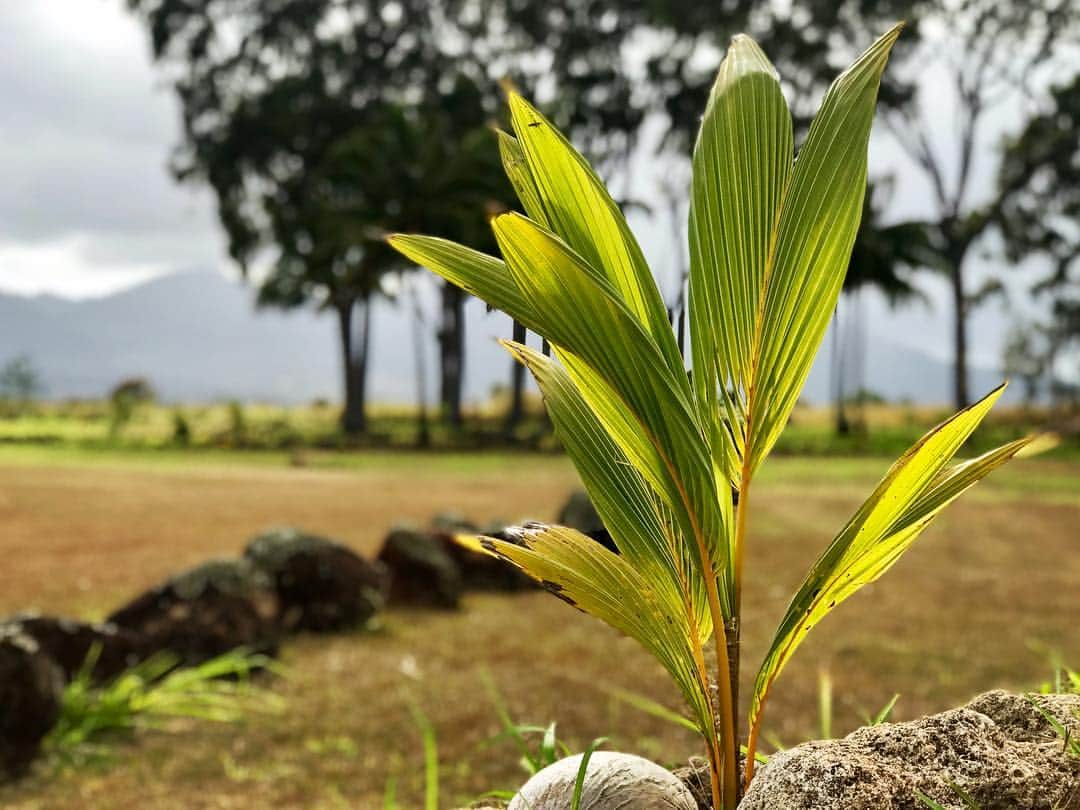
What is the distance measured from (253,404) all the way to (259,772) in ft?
83.5

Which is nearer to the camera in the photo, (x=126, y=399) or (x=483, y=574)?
(x=483, y=574)

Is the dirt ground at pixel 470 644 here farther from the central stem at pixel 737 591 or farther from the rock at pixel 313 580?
the central stem at pixel 737 591

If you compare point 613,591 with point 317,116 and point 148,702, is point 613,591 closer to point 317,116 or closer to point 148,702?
point 148,702

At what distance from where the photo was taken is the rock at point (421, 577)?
594 centimetres

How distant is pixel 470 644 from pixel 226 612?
132 centimetres

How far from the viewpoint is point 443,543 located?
6.39m

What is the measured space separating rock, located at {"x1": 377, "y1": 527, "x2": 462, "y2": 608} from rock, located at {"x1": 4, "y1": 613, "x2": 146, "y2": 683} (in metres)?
1.92

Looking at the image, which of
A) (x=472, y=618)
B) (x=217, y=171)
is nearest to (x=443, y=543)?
(x=472, y=618)

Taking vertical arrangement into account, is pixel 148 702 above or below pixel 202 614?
below

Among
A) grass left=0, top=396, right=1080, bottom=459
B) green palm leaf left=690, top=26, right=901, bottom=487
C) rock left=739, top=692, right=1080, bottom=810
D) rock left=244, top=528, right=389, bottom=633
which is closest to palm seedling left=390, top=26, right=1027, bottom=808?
green palm leaf left=690, top=26, right=901, bottom=487

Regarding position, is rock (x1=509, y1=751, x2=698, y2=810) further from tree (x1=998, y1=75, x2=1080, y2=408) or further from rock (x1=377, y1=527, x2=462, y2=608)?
tree (x1=998, y1=75, x2=1080, y2=408)

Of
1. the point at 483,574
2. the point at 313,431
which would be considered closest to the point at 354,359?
the point at 313,431

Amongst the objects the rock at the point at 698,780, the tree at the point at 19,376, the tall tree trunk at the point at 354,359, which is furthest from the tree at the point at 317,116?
the tree at the point at 19,376

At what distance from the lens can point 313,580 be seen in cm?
520
